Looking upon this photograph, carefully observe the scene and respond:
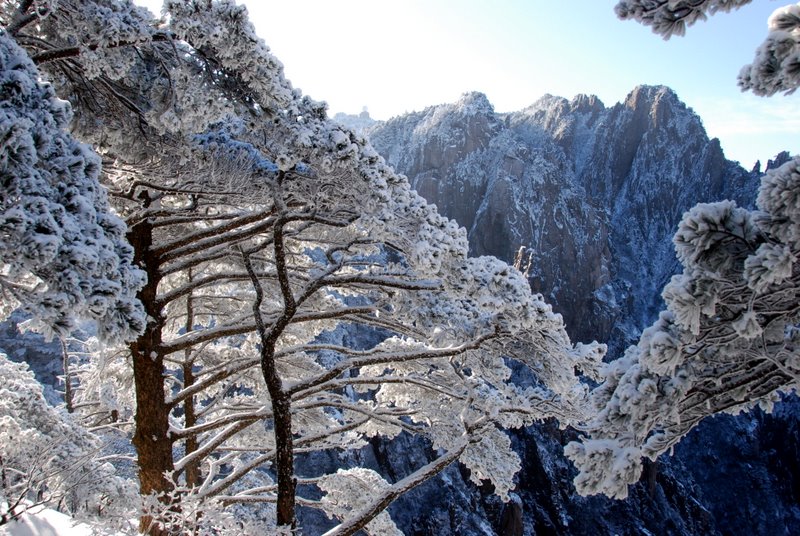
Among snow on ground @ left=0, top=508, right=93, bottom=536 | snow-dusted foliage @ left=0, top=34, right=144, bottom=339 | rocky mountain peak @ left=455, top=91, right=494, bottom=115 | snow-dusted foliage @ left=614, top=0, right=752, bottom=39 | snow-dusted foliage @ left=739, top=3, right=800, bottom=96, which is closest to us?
snow-dusted foliage @ left=739, top=3, right=800, bottom=96

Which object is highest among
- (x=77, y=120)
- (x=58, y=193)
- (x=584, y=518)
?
(x=77, y=120)

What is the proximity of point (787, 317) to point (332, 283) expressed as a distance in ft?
12.4

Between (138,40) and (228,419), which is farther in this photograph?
(228,419)

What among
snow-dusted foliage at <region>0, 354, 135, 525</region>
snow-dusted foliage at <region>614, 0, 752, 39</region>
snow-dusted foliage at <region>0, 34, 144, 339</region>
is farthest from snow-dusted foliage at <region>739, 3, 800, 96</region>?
snow-dusted foliage at <region>0, 354, 135, 525</region>

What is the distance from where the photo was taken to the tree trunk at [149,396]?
17.4 ft

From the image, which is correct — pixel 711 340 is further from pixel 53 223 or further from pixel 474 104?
pixel 474 104

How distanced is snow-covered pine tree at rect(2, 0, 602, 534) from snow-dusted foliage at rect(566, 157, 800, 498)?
1977 mm

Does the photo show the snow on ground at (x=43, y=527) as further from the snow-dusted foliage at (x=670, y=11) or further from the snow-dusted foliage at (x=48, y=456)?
the snow-dusted foliage at (x=670, y=11)

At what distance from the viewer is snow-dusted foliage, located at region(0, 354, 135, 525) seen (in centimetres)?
606

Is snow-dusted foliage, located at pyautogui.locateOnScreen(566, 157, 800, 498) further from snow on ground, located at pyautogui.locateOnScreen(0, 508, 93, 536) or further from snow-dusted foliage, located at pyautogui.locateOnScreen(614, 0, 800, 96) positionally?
snow on ground, located at pyautogui.locateOnScreen(0, 508, 93, 536)

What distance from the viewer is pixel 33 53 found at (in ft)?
13.6

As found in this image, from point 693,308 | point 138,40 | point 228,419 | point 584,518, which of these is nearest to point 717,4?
point 693,308

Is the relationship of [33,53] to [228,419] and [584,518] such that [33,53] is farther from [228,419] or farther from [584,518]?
[584,518]

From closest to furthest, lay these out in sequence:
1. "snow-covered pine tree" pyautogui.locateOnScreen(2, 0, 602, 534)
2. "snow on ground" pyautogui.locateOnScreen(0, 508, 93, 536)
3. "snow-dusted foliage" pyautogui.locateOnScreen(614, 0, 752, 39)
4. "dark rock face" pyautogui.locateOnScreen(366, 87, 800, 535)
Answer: "snow-dusted foliage" pyautogui.locateOnScreen(614, 0, 752, 39) → "snow-covered pine tree" pyautogui.locateOnScreen(2, 0, 602, 534) → "snow on ground" pyautogui.locateOnScreen(0, 508, 93, 536) → "dark rock face" pyautogui.locateOnScreen(366, 87, 800, 535)
